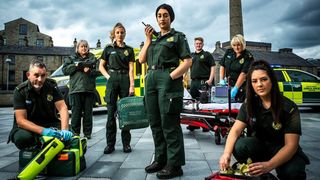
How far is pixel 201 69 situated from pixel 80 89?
2540 millimetres

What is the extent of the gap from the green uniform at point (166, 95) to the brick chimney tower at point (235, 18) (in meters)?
24.4

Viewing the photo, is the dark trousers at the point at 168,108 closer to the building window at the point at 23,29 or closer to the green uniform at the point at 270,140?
the green uniform at the point at 270,140

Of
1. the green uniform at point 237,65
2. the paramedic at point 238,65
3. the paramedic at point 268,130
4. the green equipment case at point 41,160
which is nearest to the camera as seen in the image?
the paramedic at point 268,130

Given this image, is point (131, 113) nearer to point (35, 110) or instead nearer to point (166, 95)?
point (166, 95)

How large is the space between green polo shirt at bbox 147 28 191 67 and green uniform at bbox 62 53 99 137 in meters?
2.27

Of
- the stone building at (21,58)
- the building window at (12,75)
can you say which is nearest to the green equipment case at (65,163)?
the stone building at (21,58)

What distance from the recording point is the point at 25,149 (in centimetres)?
276

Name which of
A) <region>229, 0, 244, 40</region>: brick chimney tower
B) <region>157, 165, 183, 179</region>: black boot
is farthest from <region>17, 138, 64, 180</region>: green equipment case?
<region>229, 0, 244, 40</region>: brick chimney tower

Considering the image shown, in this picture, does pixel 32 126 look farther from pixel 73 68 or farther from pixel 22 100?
pixel 73 68

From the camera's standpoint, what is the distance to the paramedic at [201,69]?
562cm

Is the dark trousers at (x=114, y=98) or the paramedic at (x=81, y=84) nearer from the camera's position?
the dark trousers at (x=114, y=98)

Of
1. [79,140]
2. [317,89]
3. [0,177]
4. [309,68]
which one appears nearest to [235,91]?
[79,140]

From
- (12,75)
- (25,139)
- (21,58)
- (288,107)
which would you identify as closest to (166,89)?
(288,107)

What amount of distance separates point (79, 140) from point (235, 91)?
8.24 ft
